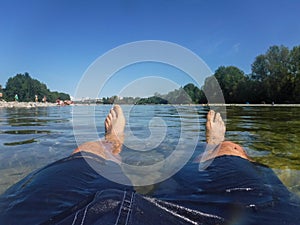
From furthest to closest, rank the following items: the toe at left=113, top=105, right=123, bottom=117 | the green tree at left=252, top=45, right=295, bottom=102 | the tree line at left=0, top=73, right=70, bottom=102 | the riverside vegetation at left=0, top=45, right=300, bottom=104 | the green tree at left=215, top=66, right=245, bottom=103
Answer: the tree line at left=0, top=73, right=70, bottom=102, the green tree at left=215, top=66, right=245, bottom=103, the green tree at left=252, top=45, right=295, bottom=102, the riverside vegetation at left=0, top=45, right=300, bottom=104, the toe at left=113, top=105, right=123, bottom=117

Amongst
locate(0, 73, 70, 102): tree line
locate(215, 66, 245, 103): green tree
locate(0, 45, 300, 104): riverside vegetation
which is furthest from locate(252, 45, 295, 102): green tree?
locate(0, 73, 70, 102): tree line

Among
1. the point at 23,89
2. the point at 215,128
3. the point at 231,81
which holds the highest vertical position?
the point at 231,81

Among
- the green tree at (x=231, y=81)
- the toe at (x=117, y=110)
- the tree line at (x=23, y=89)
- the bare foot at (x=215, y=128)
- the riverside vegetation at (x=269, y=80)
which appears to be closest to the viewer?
the bare foot at (x=215, y=128)

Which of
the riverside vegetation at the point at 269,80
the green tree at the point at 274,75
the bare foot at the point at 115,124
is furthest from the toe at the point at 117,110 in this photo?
the green tree at the point at 274,75

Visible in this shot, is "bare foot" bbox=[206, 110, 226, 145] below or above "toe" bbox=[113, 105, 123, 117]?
below

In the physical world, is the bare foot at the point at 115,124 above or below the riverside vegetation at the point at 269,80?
below

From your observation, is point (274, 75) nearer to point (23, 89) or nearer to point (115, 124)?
point (115, 124)

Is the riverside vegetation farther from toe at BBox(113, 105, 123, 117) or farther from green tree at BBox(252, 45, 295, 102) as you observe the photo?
toe at BBox(113, 105, 123, 117)

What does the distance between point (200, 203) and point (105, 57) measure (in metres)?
1.65

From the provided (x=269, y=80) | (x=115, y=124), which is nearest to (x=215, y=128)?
(x=115, y=124)

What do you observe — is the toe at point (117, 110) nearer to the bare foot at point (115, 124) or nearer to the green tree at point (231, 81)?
the bare foot at point (115, 124)

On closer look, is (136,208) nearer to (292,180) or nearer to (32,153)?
(292,180)

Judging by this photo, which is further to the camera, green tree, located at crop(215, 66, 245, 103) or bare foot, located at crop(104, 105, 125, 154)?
green tree, located at crop(215, 66, 245, 103)

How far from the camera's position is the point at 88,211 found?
112 cm
